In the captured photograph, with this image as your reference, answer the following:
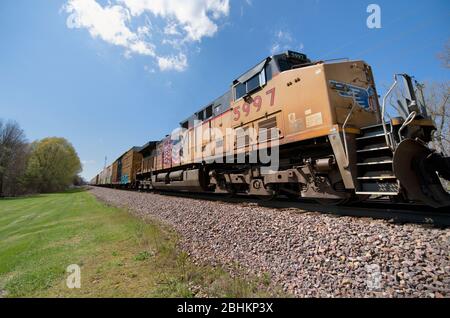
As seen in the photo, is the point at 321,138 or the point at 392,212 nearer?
the point at 392,212

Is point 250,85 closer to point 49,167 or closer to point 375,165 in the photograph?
point 375,165

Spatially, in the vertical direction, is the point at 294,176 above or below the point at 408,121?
below

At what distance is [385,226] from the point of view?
359 cm

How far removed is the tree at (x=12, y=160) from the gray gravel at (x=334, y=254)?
4348 centimetres

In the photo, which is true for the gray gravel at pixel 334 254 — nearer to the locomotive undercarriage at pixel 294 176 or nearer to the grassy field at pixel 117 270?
the grassy field at pixel 117 270

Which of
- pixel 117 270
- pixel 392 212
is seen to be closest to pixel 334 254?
pixel 392 212

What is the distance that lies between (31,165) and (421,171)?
50.0 metres

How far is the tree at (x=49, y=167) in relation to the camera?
39.4m

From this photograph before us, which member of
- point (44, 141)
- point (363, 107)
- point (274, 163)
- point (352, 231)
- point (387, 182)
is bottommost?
point (352, 231)

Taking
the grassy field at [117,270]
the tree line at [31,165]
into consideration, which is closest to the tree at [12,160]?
the tree line at [31,165]

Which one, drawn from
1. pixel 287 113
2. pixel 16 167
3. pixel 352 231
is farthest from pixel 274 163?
pixel 16 167

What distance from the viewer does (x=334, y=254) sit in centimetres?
304
